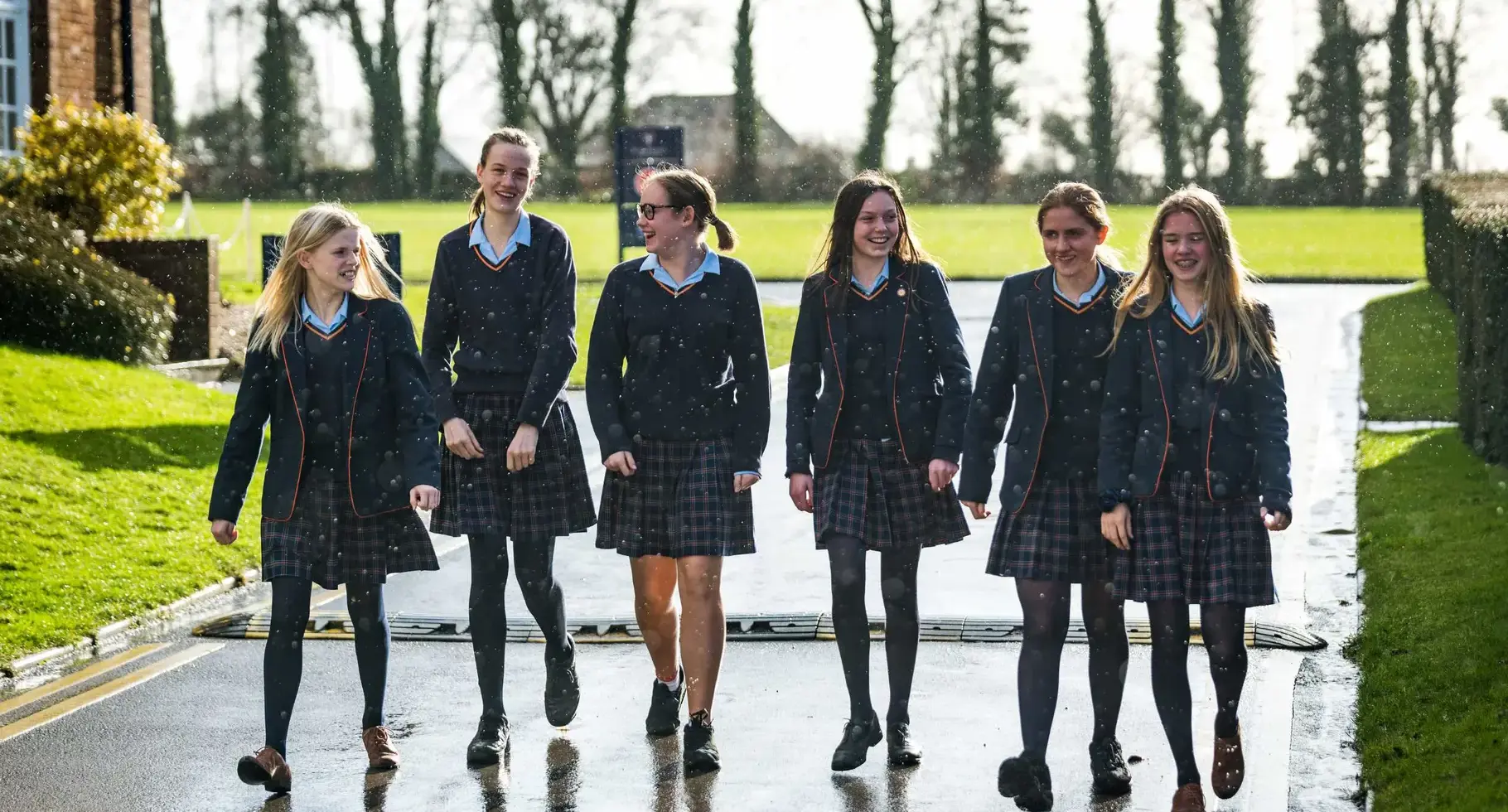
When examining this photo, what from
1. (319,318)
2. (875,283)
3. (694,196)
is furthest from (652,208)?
(319,318)

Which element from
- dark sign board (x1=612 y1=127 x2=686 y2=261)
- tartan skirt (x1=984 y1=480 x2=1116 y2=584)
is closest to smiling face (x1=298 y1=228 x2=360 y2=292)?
tartan skirt (x1=984 y1=480 x2=1116 y2=584)

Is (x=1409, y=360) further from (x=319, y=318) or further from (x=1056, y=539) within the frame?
(x=319, y=318)

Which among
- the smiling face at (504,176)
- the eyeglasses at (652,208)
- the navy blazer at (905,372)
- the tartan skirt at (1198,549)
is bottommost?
the tartan skirt at (1198,549)

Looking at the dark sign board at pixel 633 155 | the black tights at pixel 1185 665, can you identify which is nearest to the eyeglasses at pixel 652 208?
the black tights at pixel 1185 665

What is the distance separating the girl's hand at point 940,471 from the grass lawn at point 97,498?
4.17 metres

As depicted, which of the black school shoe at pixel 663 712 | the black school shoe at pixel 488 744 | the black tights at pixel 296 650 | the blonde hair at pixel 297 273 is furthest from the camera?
the black school shoe at pixel 663 712

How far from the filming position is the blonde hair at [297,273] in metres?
5.88

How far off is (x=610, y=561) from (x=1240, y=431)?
5.13 meters

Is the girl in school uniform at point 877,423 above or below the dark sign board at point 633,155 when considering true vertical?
below

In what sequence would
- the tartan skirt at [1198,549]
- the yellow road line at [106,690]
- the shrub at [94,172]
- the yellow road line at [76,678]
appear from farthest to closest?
the shrub at [94,172] → the yellow road line at [76,678] → the yellow road line at [106,690] → the tartan skirt at [1198,549]

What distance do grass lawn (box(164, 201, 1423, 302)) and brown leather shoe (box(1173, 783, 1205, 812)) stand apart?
3322 centimetres

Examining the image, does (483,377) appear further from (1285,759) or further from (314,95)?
(314,95)

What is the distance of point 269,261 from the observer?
42.6 ft

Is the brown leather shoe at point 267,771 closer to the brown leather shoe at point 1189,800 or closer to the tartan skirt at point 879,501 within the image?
the tartan skirt at point 879,501
